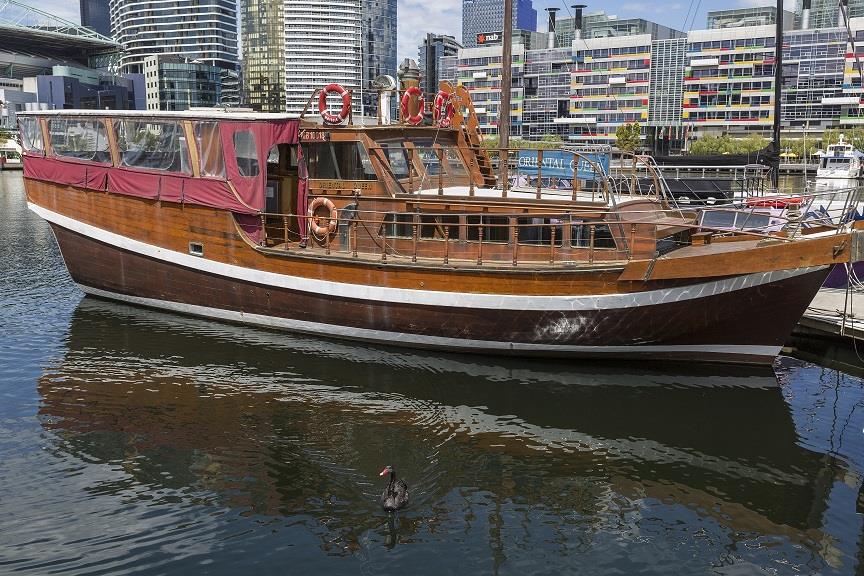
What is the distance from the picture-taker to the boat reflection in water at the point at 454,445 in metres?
10.1

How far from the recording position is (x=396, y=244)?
16.8m

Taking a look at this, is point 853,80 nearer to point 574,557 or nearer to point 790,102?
point 790,102

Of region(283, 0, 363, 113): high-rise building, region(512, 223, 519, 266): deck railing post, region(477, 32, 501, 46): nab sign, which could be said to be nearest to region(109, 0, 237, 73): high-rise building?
region(283, 0, 363, 113): high-rise building

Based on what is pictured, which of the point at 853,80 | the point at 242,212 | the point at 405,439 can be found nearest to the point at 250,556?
the point at 405,439

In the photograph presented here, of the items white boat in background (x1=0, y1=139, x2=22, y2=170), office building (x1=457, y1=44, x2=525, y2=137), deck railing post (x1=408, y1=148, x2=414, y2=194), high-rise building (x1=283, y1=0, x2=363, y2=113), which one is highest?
Result: high-rise building (x1=283, y1=0, x2=363, y2=113)

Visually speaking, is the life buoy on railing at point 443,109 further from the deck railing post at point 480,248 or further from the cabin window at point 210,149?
the cabin window at point 210,149

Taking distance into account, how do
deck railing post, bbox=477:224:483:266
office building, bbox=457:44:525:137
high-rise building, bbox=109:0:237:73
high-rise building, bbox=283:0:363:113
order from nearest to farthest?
1. deck railing post, bbox=477:224:483:266
2. office building, bbox=457:44:525:137
3. high-rise building, bbox=109:0:237:73
4. high-rise building, bbox=283:0:363:113

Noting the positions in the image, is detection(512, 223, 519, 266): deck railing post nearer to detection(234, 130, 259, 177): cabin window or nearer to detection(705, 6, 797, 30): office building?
detection(234, 130, 259, 177): cabin window

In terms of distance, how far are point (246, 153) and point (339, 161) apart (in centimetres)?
221

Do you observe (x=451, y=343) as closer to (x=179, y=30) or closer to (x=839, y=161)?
(x=839, y=161)

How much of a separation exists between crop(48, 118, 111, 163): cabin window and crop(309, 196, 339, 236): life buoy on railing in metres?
6.11

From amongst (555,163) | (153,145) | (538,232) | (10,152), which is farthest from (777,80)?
(10,152)

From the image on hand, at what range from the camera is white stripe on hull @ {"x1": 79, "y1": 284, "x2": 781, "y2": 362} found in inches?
616

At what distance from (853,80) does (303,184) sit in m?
96.7
